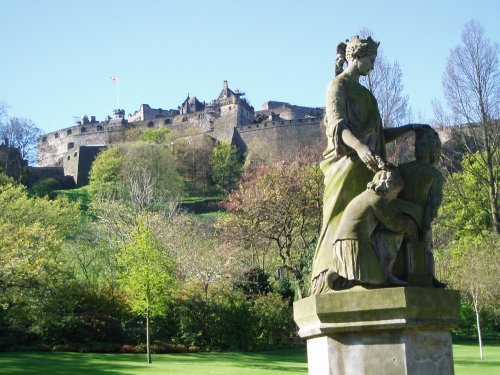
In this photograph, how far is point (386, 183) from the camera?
6316mm

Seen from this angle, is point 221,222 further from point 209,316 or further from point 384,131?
point 384,131

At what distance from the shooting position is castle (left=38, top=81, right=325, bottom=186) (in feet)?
377

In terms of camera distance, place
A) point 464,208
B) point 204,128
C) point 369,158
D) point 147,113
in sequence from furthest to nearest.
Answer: point 147,113, point 204,128, point 464,208, point 369,158

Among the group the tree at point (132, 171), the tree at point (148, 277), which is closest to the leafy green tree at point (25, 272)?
the tree at point (148, 277)

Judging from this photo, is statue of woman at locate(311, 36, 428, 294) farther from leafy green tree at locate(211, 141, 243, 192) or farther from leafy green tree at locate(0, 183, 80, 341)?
leafy green tree at locate(211, 141, 243, 192)

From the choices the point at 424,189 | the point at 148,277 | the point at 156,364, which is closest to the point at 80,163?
the point at 148,277

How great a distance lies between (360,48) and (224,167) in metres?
95.6

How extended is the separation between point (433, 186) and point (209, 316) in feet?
92.5

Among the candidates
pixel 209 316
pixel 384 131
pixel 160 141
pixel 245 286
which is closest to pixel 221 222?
pixel 245 286

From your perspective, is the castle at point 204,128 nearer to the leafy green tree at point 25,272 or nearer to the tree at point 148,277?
the tree at point 148,277

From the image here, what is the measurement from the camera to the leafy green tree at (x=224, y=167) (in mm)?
101500

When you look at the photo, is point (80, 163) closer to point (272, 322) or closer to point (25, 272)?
point (272, 322)

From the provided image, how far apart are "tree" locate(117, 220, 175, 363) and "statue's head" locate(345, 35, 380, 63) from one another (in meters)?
23.5

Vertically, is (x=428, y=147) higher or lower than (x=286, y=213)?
lower
